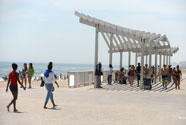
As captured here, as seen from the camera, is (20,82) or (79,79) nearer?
(20,82)

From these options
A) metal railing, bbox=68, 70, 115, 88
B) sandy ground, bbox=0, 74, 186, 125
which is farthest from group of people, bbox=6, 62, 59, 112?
metal railing, bbox=68, 70, 115, 88

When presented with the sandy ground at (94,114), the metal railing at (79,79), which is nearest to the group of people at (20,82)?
the sandy ground at (94,114)

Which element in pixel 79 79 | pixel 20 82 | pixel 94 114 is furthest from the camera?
pixel 79 79

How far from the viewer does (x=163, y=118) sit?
32.9 ft

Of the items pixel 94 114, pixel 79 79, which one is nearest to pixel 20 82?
pixel 94 114

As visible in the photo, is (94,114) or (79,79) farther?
(79,79)

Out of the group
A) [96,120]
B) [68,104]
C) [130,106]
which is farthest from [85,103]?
Result: [96,120]

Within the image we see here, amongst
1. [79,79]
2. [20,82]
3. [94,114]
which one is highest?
[20,82]

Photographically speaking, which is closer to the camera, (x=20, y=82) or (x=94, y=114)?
(x=94, y=114)

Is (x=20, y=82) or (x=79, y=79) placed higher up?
(x=20, y=82)

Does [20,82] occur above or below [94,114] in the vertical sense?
above

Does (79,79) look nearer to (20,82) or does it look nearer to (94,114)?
(20,82)

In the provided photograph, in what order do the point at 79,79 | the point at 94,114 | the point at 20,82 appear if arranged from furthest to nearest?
the point at 79,79 < the point at 20,82 < the point at 94,114

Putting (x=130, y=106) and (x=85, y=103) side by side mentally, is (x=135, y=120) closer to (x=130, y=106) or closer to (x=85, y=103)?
(x=130, y=106)
